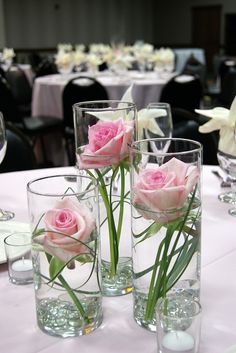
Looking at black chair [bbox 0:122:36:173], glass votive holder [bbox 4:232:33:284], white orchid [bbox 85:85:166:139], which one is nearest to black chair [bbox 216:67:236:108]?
black chair [bbox 0:122:36:173]

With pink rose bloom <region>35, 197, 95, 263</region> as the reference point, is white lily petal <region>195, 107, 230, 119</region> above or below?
above

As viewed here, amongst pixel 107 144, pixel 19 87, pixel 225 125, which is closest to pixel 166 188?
pixel 107 144

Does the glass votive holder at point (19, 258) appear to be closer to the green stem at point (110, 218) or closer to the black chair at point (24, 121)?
the green stem at point (110, 218)

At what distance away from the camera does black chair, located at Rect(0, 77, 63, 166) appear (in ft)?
14.4

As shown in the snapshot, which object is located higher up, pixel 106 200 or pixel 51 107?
pixel 106 200

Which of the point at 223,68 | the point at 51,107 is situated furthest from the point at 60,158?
the point at 223,68

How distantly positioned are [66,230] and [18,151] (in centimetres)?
131

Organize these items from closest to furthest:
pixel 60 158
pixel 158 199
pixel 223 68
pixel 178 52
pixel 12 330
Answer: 1. pixel 158 199
2. pixel 12 330
3. pixel 60 158
4. pixel 223 68
5. pixel 178 52

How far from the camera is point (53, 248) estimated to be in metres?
0.69

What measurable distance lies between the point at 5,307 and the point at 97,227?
25cm

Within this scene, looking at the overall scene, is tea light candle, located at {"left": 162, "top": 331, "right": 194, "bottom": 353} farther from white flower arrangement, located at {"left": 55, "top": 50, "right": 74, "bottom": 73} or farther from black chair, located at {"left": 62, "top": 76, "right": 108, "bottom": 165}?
white flower arrangement, located at {"left": 55, "top": 50, "right": 74, "bottom": 73}

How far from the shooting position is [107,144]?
2.63ft

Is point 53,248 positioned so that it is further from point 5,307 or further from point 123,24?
point 123,24

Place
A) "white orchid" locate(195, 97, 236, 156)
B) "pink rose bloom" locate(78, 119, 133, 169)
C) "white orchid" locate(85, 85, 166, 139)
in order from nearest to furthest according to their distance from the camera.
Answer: "pink rose bloom" locate(78, 119, 133, 169) → "white orchid" locate(85, 85, 166, 139) → "white orchid" locate(195, 97, 236, 156)
